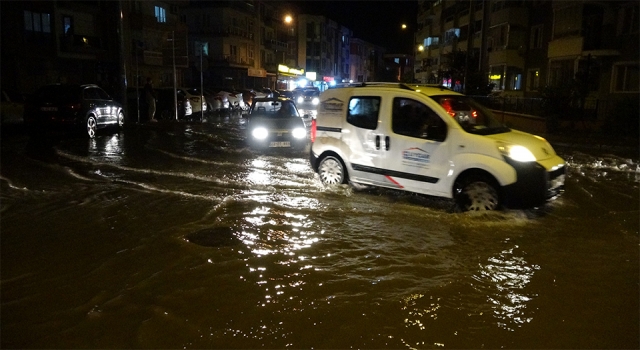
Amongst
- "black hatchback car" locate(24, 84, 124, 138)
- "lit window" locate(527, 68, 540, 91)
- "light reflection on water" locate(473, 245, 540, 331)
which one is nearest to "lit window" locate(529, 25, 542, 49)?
"lit window" locate(527, 68, 540, 91)

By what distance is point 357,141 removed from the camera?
9.30 m

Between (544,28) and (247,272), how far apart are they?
35.9m

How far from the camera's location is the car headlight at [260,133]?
15.0 m

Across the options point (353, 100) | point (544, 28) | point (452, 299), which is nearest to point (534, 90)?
point (544, 28)

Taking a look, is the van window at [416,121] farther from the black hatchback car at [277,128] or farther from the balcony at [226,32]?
the balcony at [226,32]

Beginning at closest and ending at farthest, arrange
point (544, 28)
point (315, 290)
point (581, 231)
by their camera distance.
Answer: point (315, 290) → point (581, 231) → point (544, 28)

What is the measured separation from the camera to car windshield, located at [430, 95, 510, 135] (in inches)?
323

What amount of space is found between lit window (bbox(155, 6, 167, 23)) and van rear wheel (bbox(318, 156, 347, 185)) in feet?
140

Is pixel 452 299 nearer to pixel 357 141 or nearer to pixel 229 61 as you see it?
pixel 357 141

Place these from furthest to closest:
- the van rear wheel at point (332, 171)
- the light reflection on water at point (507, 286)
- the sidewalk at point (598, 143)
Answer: the sidewalk at point (598, 143) → the van rear wheel at point (332, 171) → the light reflection on water at point (507, 286)

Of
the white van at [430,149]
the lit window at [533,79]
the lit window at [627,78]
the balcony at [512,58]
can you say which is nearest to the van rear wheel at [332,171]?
the white van at [430,149]

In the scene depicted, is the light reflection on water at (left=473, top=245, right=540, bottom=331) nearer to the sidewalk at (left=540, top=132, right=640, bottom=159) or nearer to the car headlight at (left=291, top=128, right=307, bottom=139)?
the car headlight at (left=291, top=128, right=307, bottom=139)

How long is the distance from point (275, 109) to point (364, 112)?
23.7 feet

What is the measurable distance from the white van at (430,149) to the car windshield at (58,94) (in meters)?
10.9
